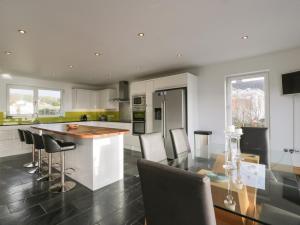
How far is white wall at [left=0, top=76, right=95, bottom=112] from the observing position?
4.76 meters

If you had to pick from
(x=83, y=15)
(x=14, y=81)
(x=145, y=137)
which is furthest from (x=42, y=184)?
(x=14, y=81)

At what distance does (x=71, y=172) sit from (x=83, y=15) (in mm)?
2570

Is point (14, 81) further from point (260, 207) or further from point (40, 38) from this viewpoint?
point (260, 207)

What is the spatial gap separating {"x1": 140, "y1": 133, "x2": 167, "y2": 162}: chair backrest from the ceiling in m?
1.46

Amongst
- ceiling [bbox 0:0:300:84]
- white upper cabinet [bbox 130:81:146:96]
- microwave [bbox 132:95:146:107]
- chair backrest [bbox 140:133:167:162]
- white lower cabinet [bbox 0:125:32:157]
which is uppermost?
ceiling [bbox 0:0:300:84]

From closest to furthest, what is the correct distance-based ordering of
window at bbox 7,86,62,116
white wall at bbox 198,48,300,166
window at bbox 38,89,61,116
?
white wall at bbox 198,48,300,166 < window at bbox 7,86,62,116 < window at bbox 38,89,61,116

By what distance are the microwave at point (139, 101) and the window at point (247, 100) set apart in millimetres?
2270

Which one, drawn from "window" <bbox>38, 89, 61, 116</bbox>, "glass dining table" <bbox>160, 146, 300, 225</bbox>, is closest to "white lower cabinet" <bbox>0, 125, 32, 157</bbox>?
"window" <bbox>38, 89, 61, 116</bbox>

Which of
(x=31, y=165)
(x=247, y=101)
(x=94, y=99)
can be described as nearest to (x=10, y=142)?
(x=31, y=165)

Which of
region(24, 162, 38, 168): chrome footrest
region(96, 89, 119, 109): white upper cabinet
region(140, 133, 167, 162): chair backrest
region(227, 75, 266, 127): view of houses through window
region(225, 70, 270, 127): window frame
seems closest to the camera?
region(140, 133, 167, 162): chair backrest

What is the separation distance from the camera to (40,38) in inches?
98.9

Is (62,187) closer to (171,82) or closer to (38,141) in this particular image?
(38,141)

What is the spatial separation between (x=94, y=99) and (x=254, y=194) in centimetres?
634

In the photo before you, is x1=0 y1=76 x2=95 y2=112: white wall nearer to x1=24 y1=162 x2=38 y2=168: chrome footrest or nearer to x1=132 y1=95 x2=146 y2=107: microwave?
x1=24 y1=162 x2=38 y2=168: chrome footrest
